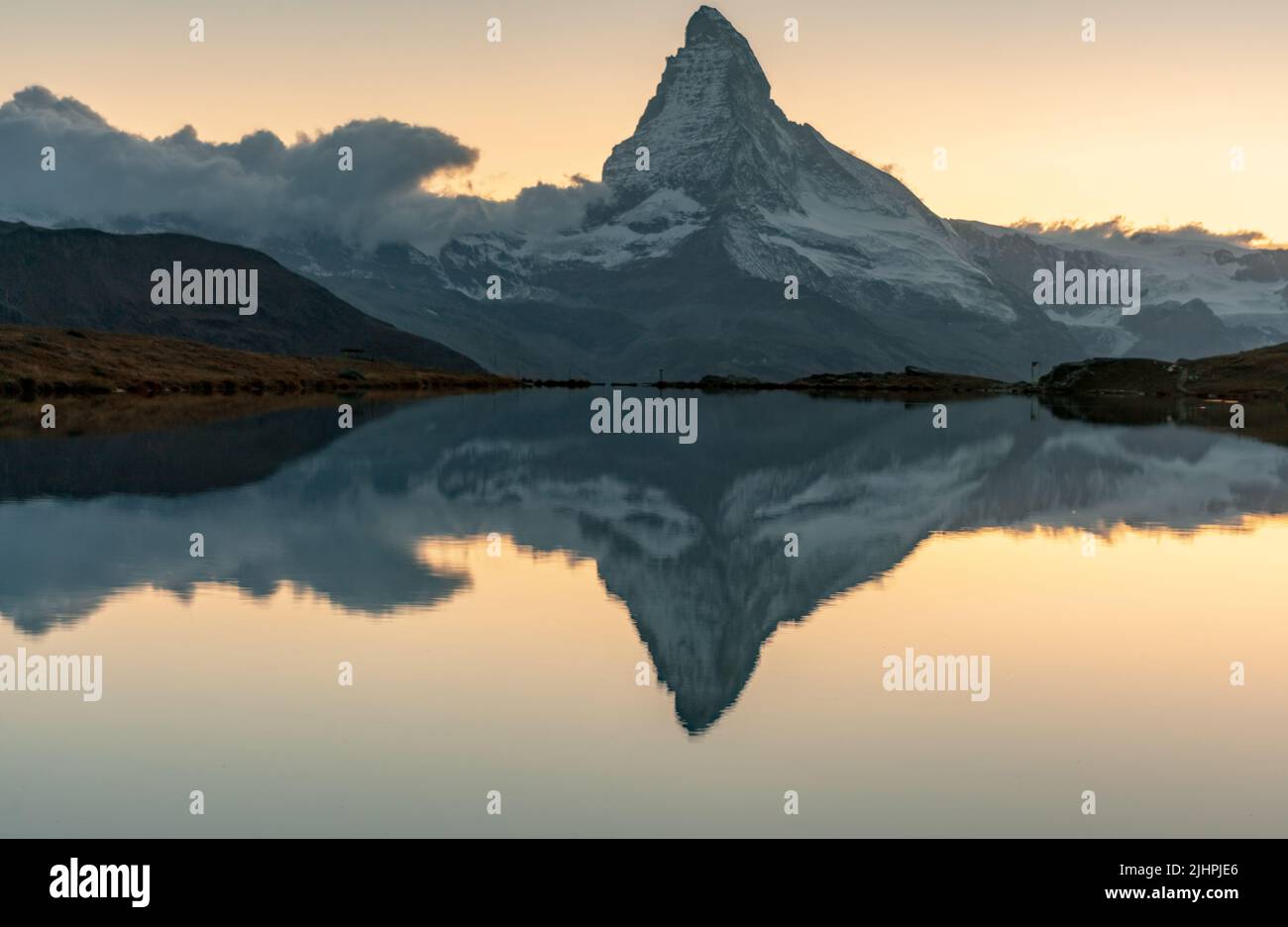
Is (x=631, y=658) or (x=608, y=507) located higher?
(x=608, y=507)

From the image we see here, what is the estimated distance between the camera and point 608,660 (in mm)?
27328

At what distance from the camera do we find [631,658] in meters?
27.2

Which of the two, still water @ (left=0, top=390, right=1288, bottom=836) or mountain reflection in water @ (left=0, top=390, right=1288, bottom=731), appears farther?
mountain reflection in water @ (left=0, top=390, right=1288, bottom=731)

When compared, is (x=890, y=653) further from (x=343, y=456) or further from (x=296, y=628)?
(x=343, y=456)

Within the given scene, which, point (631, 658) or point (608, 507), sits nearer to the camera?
point (631, 658)

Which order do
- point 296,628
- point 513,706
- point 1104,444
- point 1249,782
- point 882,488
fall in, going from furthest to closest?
point 1104,444 < point 882,488 < point 296,628 < point 513,706 < point 1249,782

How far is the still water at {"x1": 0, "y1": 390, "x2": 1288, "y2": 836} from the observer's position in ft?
61.3

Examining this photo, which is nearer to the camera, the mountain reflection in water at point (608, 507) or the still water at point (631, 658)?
the still water at point (631, 658)

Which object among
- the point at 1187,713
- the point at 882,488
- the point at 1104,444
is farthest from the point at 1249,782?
the point at 1104,444

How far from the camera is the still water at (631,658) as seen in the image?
61.3 ft

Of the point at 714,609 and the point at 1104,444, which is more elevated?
the point at 1104,444
